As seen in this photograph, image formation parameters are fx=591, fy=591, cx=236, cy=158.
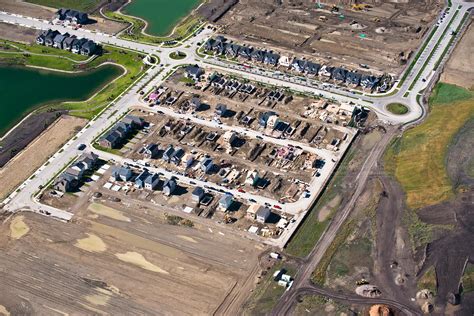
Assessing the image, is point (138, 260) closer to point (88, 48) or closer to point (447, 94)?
point (88, 48)

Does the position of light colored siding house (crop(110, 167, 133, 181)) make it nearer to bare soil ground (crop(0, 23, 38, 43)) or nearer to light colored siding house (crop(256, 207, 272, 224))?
light colored siding house (crop(256, 207, 272, 224))

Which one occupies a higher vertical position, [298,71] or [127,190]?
[298,71]

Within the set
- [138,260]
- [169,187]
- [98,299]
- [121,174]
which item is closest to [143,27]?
[121,174]

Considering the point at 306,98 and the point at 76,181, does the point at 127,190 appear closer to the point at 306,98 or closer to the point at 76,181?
the point at 76,181

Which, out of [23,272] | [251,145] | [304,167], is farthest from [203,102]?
[23,272]

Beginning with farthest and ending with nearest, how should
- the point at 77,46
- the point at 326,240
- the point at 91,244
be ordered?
the point at 77,46 < the point at 91,244 < the point at 326,240

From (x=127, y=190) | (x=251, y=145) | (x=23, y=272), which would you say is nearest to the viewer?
(x=23, y=272)
